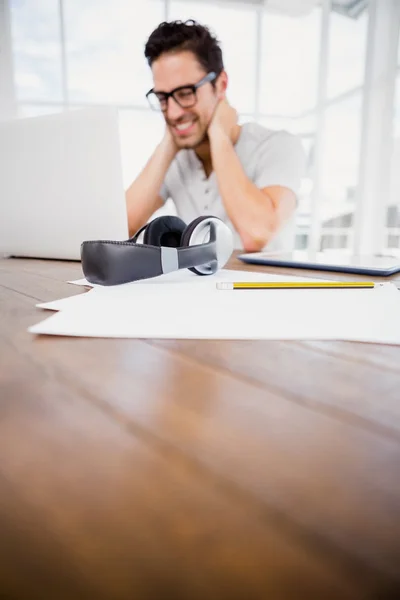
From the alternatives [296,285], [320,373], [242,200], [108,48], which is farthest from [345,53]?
[320,373]

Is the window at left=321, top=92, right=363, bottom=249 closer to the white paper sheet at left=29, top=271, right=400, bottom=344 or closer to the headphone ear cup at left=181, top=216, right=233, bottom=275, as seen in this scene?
the headphone ear cup at left=181, top=216, right=233, bottom=275

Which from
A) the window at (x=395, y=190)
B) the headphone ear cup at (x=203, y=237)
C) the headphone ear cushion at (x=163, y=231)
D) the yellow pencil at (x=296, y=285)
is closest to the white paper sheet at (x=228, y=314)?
the yellow pencil at (x=296, y=285)

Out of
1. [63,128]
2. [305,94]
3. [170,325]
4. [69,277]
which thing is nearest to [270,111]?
[305,94]

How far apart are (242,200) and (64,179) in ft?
3.23

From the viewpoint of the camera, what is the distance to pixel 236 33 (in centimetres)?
316

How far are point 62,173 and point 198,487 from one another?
0.74m

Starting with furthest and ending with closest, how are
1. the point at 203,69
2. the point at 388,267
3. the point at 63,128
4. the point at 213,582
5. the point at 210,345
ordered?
the point at 203,69, the point at 63,128, the point at 388,267, the point at 210,345, the point at 213,582

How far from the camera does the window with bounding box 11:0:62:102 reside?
2855 mm

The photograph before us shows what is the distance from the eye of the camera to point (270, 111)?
11.1ft

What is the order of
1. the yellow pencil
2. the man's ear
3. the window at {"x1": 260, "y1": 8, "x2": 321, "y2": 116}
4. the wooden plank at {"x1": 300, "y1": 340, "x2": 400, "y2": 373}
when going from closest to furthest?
the wooden plank at {"x1": 300, "y1": 340, "x2": 400, "y2": 373}
the yellow pencil
the man's ear
the window at {"x1": 260, "y1": 8, "x2": 321, "y2": 116}

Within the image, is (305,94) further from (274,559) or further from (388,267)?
(274,559)

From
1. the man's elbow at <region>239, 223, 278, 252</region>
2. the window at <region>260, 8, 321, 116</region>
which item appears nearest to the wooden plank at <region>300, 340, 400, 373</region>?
the man's elbow at <region>239, 223, 278, 252</region>

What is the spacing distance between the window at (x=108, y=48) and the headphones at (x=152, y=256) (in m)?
2.77

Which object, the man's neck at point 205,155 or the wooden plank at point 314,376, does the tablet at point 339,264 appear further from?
the man's neck at point 205,155
